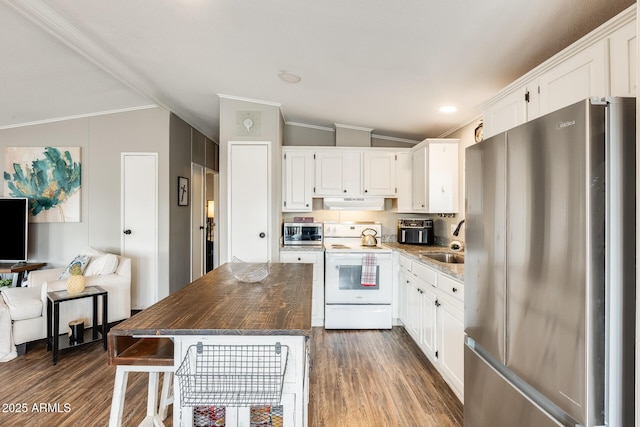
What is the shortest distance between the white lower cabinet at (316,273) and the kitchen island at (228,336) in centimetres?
204

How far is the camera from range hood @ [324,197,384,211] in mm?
4055

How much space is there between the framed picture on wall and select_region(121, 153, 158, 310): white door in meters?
0.39

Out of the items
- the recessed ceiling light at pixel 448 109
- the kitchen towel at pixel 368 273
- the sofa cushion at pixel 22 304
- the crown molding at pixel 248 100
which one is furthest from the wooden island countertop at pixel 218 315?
the crown molding at pixel 248 100

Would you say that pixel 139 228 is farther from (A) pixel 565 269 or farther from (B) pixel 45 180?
(A) pixel 565 269

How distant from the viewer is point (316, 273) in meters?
3.66

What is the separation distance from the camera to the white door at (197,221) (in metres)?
5.18

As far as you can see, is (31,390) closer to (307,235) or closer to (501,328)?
(307,235)

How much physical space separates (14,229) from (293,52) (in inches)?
161

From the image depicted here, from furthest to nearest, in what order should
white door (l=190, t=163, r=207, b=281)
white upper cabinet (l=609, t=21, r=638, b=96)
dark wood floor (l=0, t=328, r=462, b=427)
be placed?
white door (l=190, t=163, r=207, b=281) < dark wood floor (l=0, t=328, r=462, b=427) < white upper cabinet (l=609, t=21, r=638, b=96)

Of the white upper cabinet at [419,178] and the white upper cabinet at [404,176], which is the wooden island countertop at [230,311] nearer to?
the white upper cabinet at [419,178]

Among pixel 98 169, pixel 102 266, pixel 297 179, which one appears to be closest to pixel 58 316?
pixel 102 266

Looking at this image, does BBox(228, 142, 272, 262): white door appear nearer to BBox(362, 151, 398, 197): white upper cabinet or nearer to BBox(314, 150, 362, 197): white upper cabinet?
BBox(314, 150, 362, 197): white upper cabinet

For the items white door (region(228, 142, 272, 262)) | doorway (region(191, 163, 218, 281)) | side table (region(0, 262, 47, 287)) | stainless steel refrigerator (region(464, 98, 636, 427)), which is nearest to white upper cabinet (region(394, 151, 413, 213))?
white door (region(228, 142, 272, 262))

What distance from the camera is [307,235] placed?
4.04 m
